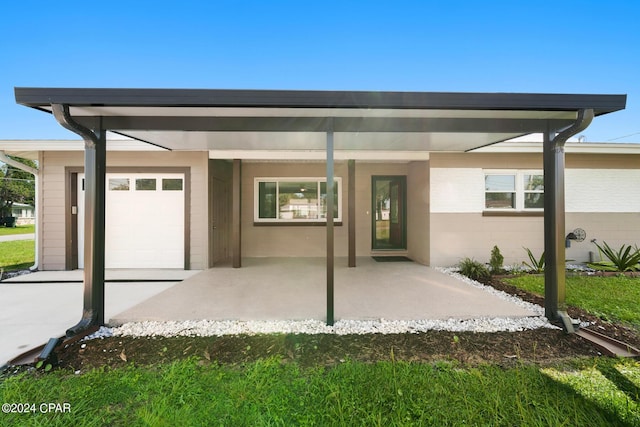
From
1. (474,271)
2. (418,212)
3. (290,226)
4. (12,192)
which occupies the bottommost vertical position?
(474,271)

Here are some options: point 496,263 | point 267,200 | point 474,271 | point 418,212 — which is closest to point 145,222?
point 267,200

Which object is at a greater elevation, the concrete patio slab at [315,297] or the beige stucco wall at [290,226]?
the beige stucco wall at [290,226]

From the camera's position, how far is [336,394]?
6.64 ft

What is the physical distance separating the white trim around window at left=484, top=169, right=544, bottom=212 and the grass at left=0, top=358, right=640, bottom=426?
4.91 metres

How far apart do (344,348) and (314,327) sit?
0.56 metres

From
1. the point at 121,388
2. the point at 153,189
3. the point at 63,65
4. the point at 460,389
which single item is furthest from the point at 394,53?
Result: the point at 63,65

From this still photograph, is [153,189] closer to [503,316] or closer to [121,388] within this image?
[121,388]

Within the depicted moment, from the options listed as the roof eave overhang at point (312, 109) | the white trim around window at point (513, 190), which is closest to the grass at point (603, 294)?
the white trim around window at point (513, 190)

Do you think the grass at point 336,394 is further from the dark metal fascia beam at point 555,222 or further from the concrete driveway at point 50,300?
the concrete driveway at point 50,300

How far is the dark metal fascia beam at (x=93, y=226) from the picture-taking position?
314cm

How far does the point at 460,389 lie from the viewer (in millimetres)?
2104

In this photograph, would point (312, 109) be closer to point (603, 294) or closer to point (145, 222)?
point (603, 294)

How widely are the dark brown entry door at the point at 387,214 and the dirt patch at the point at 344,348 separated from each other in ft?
16.4

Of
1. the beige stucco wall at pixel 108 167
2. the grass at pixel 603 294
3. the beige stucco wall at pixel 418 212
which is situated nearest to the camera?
the grass at pixel 603 294
